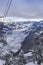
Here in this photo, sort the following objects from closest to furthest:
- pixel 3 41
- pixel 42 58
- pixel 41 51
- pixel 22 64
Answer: pixel 42 58, pixel 41 51, pixel 22 64, pixel 3 41

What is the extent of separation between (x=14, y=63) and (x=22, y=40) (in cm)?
4112

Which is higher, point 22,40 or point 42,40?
point 42,40

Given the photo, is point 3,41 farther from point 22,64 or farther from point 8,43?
point 22,64

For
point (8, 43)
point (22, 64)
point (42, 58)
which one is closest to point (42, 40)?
point (22, 64)

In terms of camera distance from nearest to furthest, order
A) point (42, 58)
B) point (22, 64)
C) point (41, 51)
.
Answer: point (42, 58) → point (41, 51) → point (22, 64)

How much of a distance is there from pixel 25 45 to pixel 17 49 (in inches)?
354

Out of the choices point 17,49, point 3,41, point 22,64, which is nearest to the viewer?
point 22,64

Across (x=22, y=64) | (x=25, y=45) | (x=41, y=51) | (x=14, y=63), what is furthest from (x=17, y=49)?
(x=41, y=51)

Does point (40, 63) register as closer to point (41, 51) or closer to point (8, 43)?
point (41, 51)

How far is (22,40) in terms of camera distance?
78250 mm

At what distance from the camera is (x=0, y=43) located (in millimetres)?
72875

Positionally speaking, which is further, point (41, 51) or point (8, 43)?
point (8, 43)

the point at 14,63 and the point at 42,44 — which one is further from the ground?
the point at 42,44

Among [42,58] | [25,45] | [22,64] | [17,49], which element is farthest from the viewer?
[25,45]
